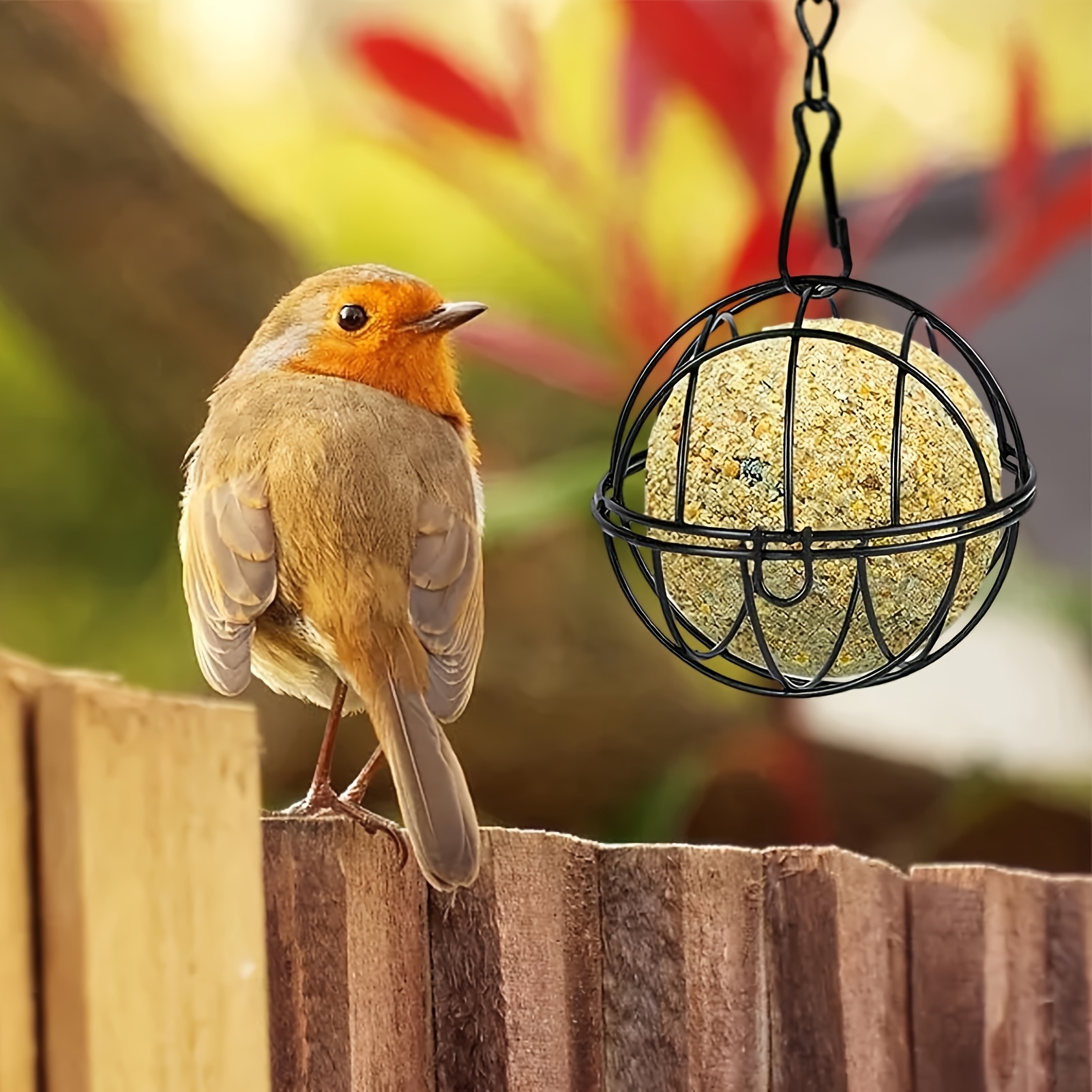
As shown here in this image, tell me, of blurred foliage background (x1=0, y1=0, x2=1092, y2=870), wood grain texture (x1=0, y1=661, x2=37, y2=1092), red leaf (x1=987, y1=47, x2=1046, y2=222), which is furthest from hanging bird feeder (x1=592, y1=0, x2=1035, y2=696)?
red leaf (x1=987, y1=47, x2=1046, y2=222)

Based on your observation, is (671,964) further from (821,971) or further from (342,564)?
(342,564)

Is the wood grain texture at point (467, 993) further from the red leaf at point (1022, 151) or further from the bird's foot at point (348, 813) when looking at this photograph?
the red leaf at point (1022, 151)

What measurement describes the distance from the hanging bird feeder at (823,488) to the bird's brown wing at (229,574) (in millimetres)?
273

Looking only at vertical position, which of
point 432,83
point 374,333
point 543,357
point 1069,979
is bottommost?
point 1069,979

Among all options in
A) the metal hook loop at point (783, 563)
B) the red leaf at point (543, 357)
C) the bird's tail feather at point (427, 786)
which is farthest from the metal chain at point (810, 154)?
the red leaf at point (543, 357)

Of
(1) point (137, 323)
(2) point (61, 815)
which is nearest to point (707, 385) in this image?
(2) point (61, 815)

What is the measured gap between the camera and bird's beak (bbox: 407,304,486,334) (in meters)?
1.31

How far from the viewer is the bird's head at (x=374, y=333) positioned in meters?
1.32

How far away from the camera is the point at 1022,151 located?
2.31 metres

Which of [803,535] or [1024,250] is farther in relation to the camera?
[1024,250]

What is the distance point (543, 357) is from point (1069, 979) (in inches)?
50.9

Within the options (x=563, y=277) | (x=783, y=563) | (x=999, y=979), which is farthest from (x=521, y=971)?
(x=563, y=277)

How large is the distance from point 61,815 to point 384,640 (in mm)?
583

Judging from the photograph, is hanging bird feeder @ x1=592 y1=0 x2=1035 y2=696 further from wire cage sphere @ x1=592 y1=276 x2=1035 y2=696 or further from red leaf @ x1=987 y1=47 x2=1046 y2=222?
red leaf @ x1=987 y1=47 x2=1046 y2=222
